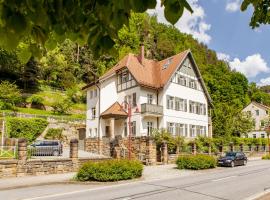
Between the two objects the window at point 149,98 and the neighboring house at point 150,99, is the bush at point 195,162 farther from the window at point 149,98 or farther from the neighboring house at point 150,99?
the window at point 149,98

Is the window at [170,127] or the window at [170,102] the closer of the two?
the window at [170,127]

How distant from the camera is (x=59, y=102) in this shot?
6028 centimetres

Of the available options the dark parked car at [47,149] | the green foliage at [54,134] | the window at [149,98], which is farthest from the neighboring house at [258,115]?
the dark parked car at [47,149]

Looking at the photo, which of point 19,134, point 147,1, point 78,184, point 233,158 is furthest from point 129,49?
point 147,1

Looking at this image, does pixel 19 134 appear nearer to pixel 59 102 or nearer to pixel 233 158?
pixel 59 102

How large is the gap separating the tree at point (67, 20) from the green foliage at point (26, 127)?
A: 4176 cm

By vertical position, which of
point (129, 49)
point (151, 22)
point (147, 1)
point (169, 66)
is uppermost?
point (151, 22)

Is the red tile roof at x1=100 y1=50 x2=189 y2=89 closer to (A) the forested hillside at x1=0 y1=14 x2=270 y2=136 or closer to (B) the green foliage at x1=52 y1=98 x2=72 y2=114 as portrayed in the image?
(A) the forested hillside at x1=0 y1=14 x2=270 y2=136

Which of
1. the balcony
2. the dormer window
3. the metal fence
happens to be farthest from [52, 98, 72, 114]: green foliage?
the metal fence

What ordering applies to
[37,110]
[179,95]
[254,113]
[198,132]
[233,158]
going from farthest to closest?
[254,113]
[37,110]
[198,132]
[179,95]
[233,158]

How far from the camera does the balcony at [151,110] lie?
134 ft

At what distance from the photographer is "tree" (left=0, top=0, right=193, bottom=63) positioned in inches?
106

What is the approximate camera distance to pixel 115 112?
141ft

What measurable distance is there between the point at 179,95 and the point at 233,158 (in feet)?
43.1
